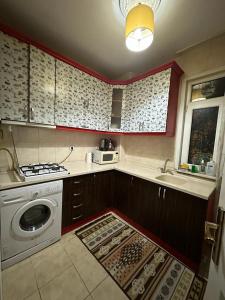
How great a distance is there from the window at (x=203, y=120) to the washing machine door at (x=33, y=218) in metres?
1.96

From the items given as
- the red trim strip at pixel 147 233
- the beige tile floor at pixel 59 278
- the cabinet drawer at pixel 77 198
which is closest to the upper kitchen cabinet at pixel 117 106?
the cabinet drawer at pixel 77 198

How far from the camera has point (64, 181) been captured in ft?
5.42

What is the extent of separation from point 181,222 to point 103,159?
1.43 m

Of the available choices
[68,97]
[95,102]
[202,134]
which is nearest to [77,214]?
[68,97]

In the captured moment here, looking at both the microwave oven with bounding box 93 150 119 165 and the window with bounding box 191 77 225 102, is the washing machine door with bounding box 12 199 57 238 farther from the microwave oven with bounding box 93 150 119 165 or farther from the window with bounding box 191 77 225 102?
the window with bounding box 191 77 225 102

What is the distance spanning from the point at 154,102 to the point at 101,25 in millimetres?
1142

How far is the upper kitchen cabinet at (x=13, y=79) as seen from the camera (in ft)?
4.43

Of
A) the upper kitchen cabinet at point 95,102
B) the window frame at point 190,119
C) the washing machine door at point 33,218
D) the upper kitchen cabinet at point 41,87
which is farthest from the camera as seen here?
the upper kitchen cabinet at point 95,102

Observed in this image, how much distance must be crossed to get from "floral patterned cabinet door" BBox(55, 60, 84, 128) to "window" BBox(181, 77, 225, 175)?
164 centimetres

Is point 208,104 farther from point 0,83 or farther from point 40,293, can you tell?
point 40,293

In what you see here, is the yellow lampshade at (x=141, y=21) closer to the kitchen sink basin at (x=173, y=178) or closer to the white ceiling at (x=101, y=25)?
the white ceiling at (x=101, y=25)

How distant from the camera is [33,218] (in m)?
1.51

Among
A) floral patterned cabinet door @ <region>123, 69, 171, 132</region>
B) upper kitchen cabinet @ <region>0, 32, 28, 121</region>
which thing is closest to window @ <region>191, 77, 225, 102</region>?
floral patterned cabinet door @ <region>123, 69, 171, 132</region>

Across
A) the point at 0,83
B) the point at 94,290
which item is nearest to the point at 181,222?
the point at 94,290
